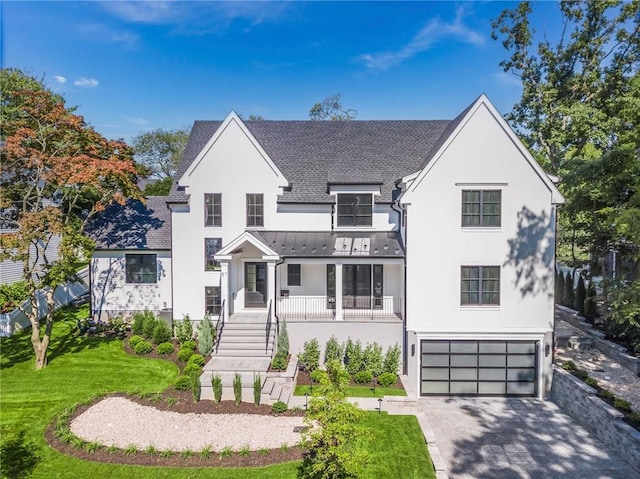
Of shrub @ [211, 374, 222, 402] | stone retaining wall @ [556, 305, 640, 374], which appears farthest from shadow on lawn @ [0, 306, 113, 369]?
stone retaining wall @ [556, 305, 640, 374]

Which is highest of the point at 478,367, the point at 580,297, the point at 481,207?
the point at 481,207

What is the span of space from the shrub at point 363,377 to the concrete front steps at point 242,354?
12.2 ft

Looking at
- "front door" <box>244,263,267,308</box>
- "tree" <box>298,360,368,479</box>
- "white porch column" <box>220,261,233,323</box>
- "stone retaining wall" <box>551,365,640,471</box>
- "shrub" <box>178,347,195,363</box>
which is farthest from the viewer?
"front door" <box>244,263,267,308</box>

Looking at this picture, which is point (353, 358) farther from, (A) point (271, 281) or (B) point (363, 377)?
(A) point (271, 281)

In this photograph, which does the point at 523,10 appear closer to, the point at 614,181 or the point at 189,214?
the point at 614,181

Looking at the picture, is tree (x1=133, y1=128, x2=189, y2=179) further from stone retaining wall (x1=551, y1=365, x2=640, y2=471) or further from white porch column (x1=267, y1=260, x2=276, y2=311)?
stone retaining wall (x1=551, y1=365, x2=640, y2=471)

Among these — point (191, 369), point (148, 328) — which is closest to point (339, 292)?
point (191, 369)

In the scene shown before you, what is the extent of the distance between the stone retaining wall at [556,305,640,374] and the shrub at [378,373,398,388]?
10.3 metres

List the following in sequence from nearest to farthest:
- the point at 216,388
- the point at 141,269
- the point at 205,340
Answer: the point at 216,388, the point at 205,340, the point at 141,269

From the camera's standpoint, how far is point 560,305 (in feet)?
81.1

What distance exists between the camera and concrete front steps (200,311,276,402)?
13.7 metres

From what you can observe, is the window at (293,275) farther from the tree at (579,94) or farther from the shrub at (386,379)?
the tree at (579,94)

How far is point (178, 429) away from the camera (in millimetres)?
11719

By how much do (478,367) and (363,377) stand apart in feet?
16.1
